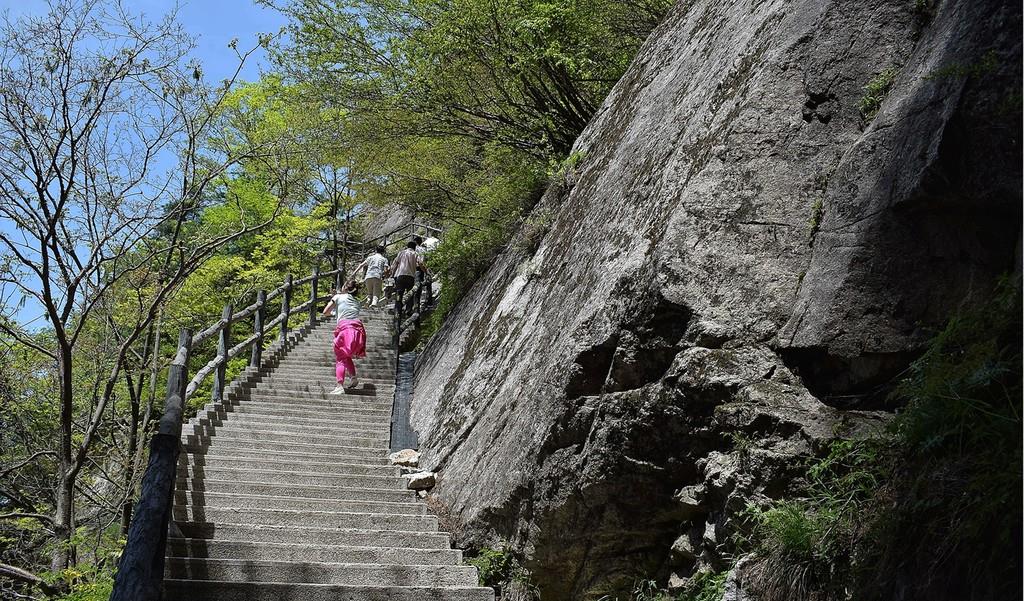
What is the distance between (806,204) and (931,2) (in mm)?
1712

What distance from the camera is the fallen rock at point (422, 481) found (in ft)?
26.1

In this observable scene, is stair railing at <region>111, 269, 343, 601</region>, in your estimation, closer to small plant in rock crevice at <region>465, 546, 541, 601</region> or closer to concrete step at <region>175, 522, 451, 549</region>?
concrete step at <region>175, 522, 451, 549</region>

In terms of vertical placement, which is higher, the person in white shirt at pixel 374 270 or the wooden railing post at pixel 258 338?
the person in white shirt at pixel 374 270

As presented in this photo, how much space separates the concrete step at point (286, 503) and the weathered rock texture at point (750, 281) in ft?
2.02

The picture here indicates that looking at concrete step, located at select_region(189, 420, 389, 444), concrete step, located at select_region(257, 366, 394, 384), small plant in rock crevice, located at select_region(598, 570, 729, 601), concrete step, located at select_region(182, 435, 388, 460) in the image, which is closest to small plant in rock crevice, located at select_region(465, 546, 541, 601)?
small plant in rock crevice, located at select_region(598, 570, 729, 601)

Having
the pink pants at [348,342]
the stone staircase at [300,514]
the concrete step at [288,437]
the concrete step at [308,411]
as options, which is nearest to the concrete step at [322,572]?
the stone staircase at [300,514]

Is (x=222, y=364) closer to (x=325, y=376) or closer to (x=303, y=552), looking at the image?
(x=325, y=376)

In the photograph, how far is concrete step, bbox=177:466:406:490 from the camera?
7961 mm

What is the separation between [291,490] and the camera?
7.66 meters

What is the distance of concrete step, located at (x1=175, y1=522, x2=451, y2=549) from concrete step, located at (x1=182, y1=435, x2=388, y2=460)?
6.28 feet

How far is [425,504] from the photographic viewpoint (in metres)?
7.64

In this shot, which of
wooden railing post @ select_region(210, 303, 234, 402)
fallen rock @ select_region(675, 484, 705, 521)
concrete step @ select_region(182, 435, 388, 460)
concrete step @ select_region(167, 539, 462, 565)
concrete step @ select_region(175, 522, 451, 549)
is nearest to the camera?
fallen rock @ select_region(675, 484, 705, 521)

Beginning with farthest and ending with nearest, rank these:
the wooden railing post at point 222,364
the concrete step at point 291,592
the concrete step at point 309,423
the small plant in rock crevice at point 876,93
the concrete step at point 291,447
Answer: the wooden railing post at point 222,364
the concrete step at point 309,423
the concrete step at point 291,447
the concrete step at point 291,592
the small plant in rock crevice at point 876,93

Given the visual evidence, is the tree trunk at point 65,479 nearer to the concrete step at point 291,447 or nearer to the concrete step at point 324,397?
the concrete step at point 291,447
